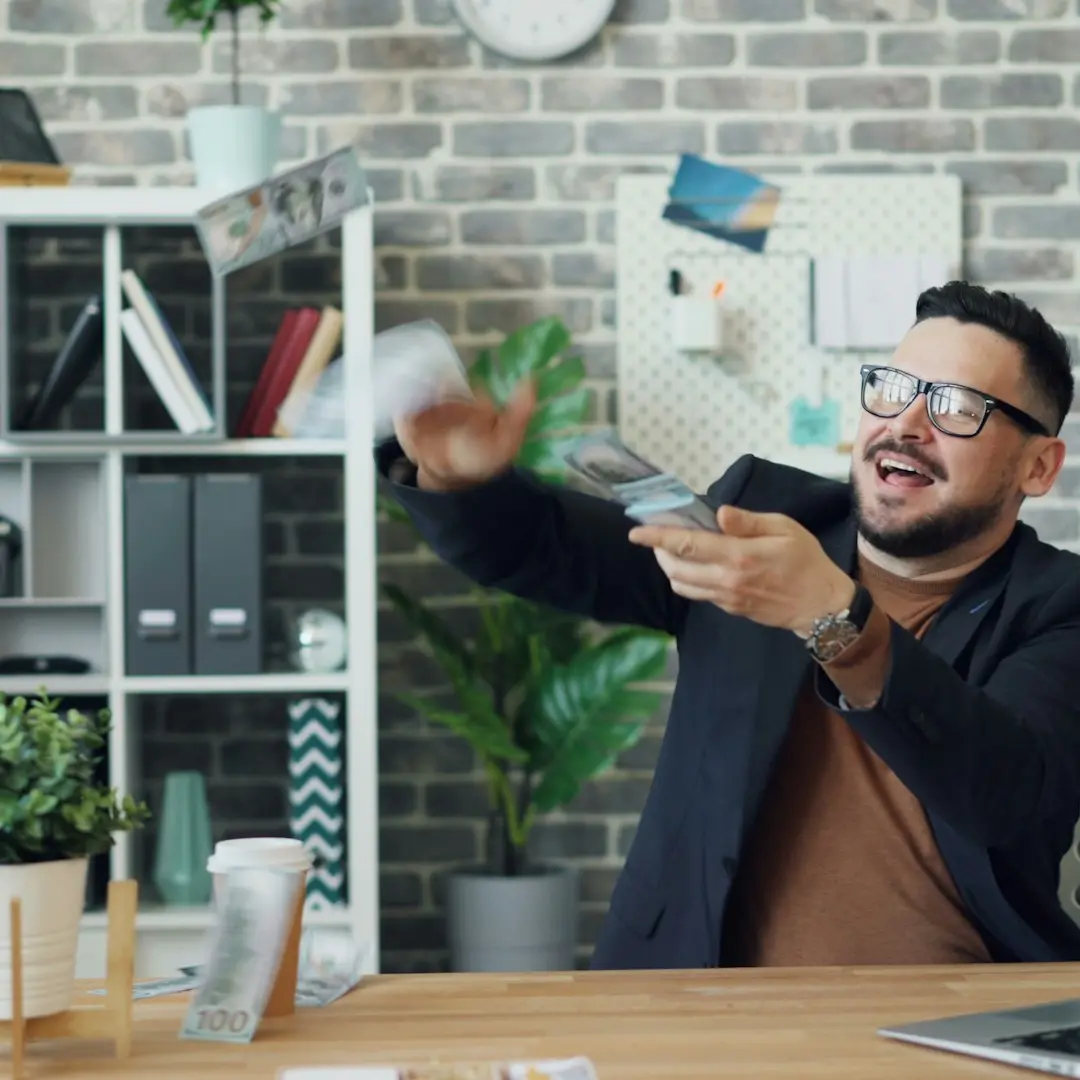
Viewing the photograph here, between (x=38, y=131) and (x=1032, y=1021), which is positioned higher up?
(x=38, y=131)

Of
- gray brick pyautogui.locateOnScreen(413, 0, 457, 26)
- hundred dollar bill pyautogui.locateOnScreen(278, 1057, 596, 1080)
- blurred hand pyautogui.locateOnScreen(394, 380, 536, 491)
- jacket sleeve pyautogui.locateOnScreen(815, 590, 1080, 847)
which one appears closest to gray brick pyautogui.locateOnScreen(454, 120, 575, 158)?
gray brick pyautogui.locateOnScreen(413, 0, 457, 26)

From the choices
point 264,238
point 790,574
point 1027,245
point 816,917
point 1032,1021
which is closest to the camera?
point 1032,1021

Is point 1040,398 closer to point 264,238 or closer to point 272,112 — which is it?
point 264,238

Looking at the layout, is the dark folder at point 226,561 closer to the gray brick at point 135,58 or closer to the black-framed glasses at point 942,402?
the gray brick at point 135,58

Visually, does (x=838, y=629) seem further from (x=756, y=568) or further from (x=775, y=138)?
(x=775, y=138)

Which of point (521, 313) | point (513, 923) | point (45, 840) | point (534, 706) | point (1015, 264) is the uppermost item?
point (1015, 264)

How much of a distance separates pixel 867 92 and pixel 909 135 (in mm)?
132

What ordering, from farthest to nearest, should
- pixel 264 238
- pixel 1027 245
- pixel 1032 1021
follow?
1. pixel 1027 245
2. pixel 264 238
3. pixel 1032 1021

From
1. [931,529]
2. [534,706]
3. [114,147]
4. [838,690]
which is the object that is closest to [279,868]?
[838,690]

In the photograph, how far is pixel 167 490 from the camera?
3.10 m

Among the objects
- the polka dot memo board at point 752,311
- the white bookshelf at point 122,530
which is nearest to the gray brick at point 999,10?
the polka dot memo board at point 752,311

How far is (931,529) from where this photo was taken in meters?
1.94

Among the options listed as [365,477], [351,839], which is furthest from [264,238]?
[351,839]

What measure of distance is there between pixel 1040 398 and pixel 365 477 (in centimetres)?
149
